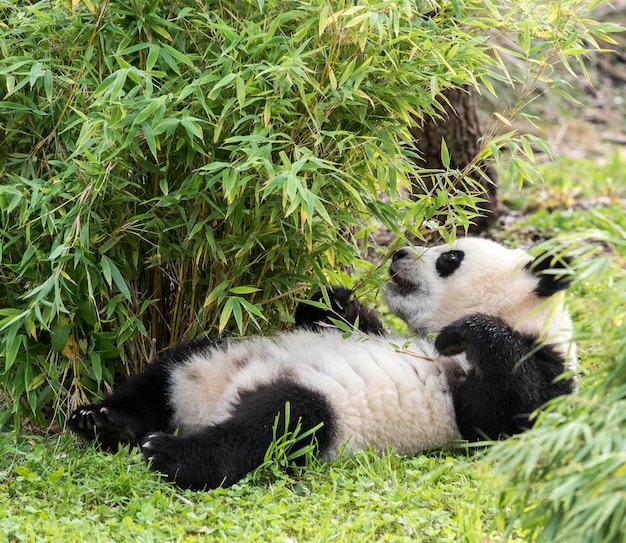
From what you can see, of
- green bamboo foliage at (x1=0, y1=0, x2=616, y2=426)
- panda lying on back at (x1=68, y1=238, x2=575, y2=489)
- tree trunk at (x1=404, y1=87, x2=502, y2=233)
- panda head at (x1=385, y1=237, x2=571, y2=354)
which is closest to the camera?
green bamboo foliage at (x1=0, y1=0, x2=616, y2=426)

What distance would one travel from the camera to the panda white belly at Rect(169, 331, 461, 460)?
3.96 meters

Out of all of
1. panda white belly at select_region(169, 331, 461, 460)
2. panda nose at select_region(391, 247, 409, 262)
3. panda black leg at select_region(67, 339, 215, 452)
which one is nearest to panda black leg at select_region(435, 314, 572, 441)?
panda white belly at select_region(169, 331, 461, 460)

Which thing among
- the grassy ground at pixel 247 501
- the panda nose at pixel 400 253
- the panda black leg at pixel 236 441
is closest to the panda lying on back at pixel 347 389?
the panda black leg at pixel 236 441

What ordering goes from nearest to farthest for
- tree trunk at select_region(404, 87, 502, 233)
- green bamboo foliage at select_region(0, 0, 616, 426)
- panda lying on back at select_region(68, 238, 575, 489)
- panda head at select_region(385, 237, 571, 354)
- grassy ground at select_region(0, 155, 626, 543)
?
grassy ground at select_region(0, 155, 626, 543) < green bamboo foliage at select_region(0, 0, 616, 426) < panda lying on back at select_region(68, 238, 575, 489) < panda head at select_region(385, 237, 571, 354) < tree trunk at select_region(404, 87, 502, 233)

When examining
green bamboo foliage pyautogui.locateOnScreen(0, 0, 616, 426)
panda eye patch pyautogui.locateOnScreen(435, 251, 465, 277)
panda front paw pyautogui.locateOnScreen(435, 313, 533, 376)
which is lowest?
panda front paw pyautogui.locateOnScreen(435, 313, 533, 376)

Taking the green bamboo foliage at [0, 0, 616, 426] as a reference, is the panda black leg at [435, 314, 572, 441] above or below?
below

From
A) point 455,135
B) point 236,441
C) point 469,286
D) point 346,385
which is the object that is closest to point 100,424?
point 236,441

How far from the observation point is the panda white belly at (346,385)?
3959mm

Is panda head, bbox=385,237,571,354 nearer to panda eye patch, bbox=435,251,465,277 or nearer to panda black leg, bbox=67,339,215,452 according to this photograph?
panda eye patch, bbox=435,251,465,277

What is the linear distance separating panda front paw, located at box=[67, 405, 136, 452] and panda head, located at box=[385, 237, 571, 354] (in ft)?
5.14

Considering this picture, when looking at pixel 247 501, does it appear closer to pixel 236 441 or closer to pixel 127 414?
pixel 236 441

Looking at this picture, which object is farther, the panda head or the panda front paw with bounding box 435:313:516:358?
the panda head

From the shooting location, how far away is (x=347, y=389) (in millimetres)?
3980

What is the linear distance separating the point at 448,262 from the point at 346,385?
102cm
